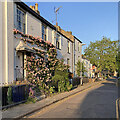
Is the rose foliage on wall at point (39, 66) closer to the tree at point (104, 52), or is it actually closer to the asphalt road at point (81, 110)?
the asphalt road at point (81, 110)

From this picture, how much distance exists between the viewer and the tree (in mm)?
38406

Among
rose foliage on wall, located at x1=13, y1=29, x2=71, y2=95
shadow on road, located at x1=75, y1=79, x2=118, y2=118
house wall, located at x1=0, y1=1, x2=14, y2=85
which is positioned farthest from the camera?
rose foliage on wall, located at x1=13, y1=29, x2=71, y2=95

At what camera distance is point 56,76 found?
14258 mm

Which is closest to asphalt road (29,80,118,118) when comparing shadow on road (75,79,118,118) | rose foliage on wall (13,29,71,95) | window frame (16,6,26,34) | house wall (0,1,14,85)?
shadow on road (75,79,118,118)

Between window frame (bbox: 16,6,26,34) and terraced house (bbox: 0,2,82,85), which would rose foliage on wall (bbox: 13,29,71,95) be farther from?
window frame (bbox: 16,6,26,34)

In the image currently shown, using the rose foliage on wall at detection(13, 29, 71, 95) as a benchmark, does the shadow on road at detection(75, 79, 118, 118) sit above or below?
below

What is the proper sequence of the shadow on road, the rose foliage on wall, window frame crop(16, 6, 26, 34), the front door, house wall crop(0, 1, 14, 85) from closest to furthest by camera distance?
the shadow on road < house wall crop(0, 1, 14, 85) < the front door < window frame crop(16, 6, 26, 34) < the rose foliage on wall

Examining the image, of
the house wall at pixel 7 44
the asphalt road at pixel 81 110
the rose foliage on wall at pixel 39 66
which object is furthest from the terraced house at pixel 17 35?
the asphalt road at pixel 81 110

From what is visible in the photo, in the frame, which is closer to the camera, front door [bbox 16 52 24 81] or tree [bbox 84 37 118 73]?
front door [bbox 16 52 24 81]

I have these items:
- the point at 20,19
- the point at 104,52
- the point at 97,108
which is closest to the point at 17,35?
the point at 20,19

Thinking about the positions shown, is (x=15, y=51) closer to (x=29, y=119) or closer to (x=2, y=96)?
(x=2, y=96)

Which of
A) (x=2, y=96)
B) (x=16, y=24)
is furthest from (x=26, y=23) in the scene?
(x=2, y=96)

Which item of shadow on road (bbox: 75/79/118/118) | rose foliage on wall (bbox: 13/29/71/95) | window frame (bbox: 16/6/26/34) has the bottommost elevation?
shadow on road (bbox: 75/79/118/118)

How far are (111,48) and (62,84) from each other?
27.1 metres
